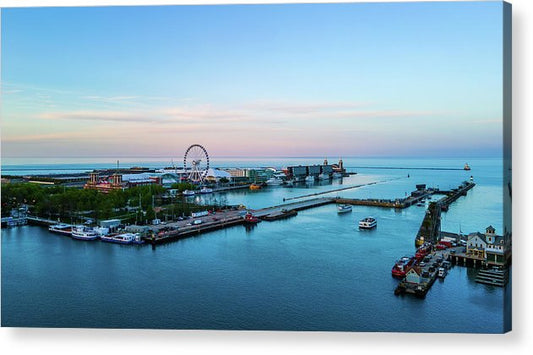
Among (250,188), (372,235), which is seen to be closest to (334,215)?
(372,235)

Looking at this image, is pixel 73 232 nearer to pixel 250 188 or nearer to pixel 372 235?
pixel 372 235

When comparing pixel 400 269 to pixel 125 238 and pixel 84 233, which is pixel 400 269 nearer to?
pixel 125 238

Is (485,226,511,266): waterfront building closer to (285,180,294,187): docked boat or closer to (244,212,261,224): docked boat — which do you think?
(244,212,261,224): docked boat

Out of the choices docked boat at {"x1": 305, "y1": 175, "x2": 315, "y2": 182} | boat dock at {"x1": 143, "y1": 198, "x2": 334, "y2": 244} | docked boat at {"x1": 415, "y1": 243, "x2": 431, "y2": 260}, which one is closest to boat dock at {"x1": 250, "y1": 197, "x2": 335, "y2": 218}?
boat dock at {"x1": 143, "y1": 198, "x2": 334, "y2": 244}

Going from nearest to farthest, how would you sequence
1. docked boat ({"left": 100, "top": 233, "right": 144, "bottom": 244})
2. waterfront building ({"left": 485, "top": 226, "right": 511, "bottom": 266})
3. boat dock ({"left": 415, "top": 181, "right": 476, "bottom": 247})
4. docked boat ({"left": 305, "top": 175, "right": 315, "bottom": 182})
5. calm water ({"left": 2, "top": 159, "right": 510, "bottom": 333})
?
calm water ({"left": 2, "top": 159, "right": 510, "bottom": 333}) < waterfront building ({"left": 485, "top": 226, "right": 511, "bottom": 266}) < boat dock ({"left": 415, "top": 181, "right": 476, "bottom": 247}) < docked boat ({"left": 100, "top": 233, "right": 144, "bottom": 244}) < docked boat ({"left": 305, "top": 175, "right": 315, "bottom": 182})

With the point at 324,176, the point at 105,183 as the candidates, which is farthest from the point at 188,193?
A: the point at 324,176

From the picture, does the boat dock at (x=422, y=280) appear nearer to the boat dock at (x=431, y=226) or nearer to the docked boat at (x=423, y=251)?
the docked boat at (x=423, y=251)
